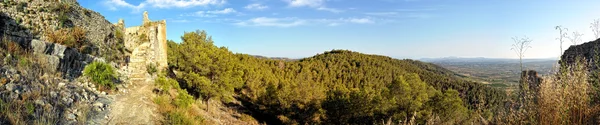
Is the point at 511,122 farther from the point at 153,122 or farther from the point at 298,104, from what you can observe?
the point at 298,104

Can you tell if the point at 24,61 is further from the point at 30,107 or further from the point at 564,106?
the point at 564,106

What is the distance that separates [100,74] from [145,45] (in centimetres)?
567

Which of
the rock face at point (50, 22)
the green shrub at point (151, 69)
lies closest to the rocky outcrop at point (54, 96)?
the rock face at point (50, 22)

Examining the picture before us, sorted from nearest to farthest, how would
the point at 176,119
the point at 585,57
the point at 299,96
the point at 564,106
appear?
the point at 564,106 < the point at 585,57 < the point at 176,119 < the point at 299,96

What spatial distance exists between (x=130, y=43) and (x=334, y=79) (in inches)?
1499

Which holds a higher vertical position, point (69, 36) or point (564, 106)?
point (69, 36)

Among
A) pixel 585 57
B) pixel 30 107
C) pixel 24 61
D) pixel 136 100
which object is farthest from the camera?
pixel 136 100

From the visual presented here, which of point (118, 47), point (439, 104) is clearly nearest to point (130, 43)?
point (118, 47)

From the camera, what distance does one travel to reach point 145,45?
13.8 metres

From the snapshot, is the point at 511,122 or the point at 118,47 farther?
the point at 118,47

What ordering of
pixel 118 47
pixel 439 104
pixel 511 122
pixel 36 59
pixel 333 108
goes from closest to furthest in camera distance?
pixel 511 122 → pixel 36 59 → pixel 118 47 → pixel 439 104 → pixel 333 108

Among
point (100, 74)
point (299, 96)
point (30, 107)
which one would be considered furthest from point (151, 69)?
point (299, 96)

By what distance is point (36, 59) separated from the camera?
725 centimetres

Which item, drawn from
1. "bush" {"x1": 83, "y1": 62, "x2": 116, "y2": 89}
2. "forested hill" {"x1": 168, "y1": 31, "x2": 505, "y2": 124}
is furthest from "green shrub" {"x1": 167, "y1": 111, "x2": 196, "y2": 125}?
"forested hill" {"x1": 168, "y1": 31, "x2": 505, "y2": 124}
